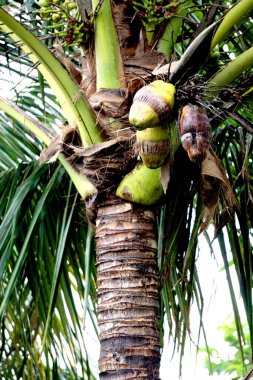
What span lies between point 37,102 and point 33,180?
40.3 inches

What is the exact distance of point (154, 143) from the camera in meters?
1.60

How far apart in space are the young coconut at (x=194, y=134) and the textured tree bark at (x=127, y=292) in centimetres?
43

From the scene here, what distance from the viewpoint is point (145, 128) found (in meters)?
1.52

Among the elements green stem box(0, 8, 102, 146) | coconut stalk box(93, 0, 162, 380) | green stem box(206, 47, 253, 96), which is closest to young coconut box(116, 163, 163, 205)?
coconut stalk box(93, 0, 162, 380)

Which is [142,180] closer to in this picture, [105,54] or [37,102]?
[105,54]

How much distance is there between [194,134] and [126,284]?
1.61 feet

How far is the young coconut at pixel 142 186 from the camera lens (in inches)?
73.2

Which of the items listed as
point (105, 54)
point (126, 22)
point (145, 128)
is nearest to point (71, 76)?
point (105, 54)

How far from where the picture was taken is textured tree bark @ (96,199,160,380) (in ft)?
5.74

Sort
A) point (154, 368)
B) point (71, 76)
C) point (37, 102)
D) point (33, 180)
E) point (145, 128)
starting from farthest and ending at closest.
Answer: point (37, 102)
point (33, 180)
point (71, 76)
point (154, 368)
point (145, 128)

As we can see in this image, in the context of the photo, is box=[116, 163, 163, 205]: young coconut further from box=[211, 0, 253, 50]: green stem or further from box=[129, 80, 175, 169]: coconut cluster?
box=[211, 0, 253, 50]: green stem

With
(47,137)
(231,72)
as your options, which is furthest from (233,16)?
(47,137)

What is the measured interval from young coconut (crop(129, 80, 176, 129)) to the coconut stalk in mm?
361

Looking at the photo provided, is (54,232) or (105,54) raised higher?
(105,54)
